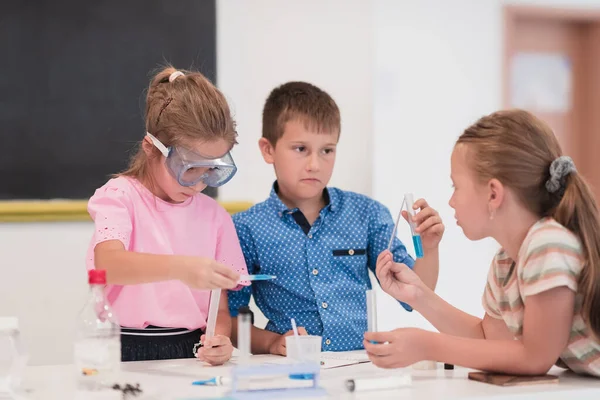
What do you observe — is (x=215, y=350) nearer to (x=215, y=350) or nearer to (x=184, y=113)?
(x=215, y=350)

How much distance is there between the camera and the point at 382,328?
3.74 meters

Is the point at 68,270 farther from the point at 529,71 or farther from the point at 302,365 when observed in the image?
the point at 529,71

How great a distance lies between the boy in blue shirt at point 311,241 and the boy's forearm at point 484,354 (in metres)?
0.64

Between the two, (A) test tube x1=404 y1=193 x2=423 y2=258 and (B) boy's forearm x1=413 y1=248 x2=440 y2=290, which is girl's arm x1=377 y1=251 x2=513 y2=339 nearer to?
(A) test tube x1=404 y1=193 x2=423 y2=258

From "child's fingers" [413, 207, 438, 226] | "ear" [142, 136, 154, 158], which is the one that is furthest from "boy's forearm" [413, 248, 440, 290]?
"ear" [142, 136, 154, 158]

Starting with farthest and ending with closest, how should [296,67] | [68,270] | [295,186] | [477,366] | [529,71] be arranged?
[529,71], [296,67], [68,270], [295,186], [477,366]

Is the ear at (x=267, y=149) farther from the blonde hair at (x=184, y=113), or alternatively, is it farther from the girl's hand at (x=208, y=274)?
the girl's hand at (x=208, y=274)

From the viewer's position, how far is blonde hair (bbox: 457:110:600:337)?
1.54m

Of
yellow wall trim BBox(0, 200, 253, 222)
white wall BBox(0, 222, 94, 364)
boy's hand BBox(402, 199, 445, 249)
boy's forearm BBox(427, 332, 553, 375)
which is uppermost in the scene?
boy's hand BBox(402, 199, 445, 249)

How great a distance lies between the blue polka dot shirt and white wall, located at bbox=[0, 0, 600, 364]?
115 centimetres

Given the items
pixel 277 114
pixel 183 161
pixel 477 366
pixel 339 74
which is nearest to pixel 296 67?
pixel 339 74

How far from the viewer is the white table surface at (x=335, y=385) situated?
140 centimetres

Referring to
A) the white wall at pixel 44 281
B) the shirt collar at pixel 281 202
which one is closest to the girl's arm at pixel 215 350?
the shirt collar at pixel 281 202

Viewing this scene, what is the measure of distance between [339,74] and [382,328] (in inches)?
47.8
